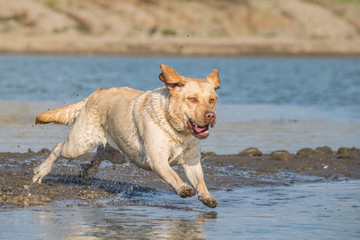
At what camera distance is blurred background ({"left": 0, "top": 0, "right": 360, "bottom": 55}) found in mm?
78125

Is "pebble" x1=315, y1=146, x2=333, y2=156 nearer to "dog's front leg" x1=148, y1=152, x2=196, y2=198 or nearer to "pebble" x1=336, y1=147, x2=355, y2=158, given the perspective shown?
"pebble" x1=336, y1=147, x2=355, y2=158

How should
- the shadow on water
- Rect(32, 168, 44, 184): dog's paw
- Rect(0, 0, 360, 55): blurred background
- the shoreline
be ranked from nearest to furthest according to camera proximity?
the shadow on water < Rect(32, 168, 44, 184): dog's paw < the shoreline < Rect(0, 0, 360, 55): blurred background

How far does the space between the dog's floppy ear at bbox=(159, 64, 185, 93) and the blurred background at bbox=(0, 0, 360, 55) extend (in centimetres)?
6684

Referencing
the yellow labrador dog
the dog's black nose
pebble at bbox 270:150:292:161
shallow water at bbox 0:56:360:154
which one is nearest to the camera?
the dog's black nose

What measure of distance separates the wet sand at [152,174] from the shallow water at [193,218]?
461mm

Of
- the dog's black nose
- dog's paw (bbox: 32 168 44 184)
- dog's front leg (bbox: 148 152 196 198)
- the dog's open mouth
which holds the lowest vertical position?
dog's paw (bbox: 32 168 44 184)

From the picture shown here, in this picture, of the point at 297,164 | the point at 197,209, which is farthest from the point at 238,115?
the point at 197,209

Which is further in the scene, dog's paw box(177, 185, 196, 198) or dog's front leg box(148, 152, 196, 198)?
dog's front leg box(148, 152, 196, 198)

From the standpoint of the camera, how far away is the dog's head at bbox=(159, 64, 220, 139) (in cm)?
829

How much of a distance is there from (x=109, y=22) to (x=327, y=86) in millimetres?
49659

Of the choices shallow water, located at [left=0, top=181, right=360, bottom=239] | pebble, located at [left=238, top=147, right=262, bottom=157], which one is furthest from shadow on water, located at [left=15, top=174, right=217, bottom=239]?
pebble, located at [left=238, top=147, right=262, bottom=157]

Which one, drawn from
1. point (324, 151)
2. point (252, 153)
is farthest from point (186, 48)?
point (252, 153)

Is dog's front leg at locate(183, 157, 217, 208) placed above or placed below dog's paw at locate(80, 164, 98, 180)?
above

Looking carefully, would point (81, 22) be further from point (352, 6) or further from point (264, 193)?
point (264, 193)
